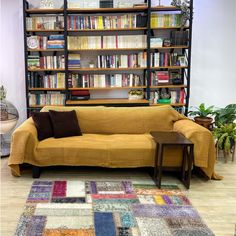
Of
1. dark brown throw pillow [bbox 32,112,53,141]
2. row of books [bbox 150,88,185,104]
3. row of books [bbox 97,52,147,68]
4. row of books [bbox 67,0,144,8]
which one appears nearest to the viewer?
dark brown throw pillow [bbox 32,112,53,141]

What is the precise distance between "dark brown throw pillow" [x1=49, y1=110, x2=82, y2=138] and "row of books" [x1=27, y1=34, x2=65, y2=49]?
1.40 metres

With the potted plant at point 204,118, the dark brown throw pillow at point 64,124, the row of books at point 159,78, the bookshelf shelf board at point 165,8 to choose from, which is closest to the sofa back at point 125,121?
the dark brown throw pillow at point 64,124

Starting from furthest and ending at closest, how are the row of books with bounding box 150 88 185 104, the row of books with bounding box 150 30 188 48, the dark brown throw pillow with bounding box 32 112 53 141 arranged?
the row of books with bounding box 150 88 185 104
the row of books with bounding box 150 30 188 48
the dark brown throw pillow with bounding box 32 112 53 141

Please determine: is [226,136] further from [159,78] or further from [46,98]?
[46,98]

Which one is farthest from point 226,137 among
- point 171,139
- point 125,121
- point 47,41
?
point 47,41

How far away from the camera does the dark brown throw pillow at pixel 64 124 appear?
3545 millimetres

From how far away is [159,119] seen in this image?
3854mm

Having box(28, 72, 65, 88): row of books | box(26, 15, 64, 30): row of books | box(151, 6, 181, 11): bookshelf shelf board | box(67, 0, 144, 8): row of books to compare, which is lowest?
box(28, 72, 65, 88): row of books

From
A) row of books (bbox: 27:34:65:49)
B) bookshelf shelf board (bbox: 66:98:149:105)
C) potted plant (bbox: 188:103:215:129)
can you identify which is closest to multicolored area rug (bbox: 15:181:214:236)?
potted plant (bbox: 188:103:215:129)

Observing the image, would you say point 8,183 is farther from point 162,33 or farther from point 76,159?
point 162,33

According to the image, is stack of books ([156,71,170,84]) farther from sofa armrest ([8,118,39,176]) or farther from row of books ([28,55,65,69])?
sofa armrest ([8,118,39,176])

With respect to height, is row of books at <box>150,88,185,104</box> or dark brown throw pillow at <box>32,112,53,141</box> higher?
row of books at <box>150,88,185,104</box>

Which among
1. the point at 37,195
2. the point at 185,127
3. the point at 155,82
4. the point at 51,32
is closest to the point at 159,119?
the point at 185,127

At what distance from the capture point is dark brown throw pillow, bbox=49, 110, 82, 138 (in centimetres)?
354
